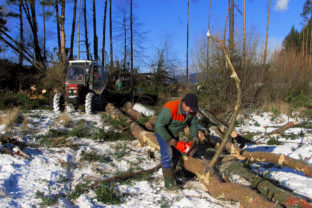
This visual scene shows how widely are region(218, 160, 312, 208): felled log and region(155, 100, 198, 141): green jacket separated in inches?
32.1

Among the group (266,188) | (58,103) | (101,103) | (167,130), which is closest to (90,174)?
(167,130)

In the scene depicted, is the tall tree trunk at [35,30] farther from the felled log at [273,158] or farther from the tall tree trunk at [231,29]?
the felled log at [273,158]

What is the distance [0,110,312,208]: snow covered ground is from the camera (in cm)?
339

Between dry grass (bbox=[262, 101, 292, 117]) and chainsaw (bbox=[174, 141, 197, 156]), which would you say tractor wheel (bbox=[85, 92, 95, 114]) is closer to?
chainsaw (bbox=[174, 141, 197, 156])

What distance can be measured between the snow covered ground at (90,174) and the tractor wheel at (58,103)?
3350 mm

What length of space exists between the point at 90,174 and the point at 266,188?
2.78m

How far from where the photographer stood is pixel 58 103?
9.82 meters

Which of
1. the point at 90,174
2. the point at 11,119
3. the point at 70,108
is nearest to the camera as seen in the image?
the point at 90,174

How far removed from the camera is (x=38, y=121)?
26.1 feet

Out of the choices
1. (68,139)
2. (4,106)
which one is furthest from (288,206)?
(4,106)

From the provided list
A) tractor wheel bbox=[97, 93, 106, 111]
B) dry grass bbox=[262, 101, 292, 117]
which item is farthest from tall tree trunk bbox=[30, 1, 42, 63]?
dry grass bbox=[262, 101, 292, 117]

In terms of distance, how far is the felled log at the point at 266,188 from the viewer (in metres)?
2.94

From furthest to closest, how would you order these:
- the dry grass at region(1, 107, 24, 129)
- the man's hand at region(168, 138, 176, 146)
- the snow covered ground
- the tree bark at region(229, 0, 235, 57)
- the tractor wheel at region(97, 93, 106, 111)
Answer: the tractor wheel at region(97, 93, 106, 111) → the tree bark at region(229, 0, 235, 57) → the dry grass at region(1, 107, 24, 129) → the man's hand at region(168, 138, 176, 146) → the snow covered ground

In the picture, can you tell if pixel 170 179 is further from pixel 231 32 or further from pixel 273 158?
pixel 231 32
